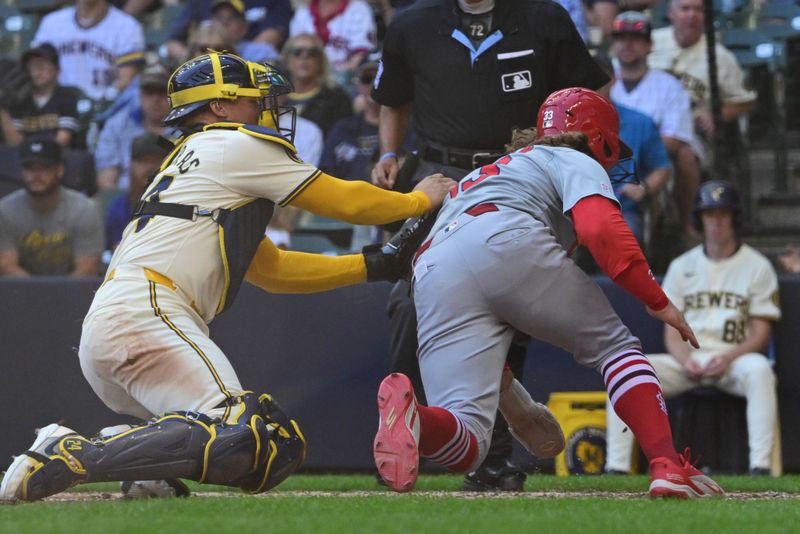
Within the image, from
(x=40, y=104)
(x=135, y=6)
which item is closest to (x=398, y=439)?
(x=40, y=104)

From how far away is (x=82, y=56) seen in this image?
11.9 metres

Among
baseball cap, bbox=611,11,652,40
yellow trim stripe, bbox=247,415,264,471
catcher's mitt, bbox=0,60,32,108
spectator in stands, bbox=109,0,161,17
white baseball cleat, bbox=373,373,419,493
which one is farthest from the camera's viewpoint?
spectator in stands, bbox=109,0,161,17

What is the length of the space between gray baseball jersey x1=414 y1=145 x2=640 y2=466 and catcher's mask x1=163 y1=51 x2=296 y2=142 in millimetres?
967

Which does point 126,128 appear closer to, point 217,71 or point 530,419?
point 217,71

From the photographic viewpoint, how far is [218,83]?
5.42 m

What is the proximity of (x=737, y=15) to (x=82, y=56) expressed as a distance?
18.0ft

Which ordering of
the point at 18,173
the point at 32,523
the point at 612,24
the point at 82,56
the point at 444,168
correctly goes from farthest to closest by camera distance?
the point at 82,56, the point at 612,24, the point at 18,173, the point at 444,168, the point at 32,523

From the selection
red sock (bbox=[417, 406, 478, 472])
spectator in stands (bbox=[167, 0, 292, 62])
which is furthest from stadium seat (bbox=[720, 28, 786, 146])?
red sock (bbox=[417, 406, 478, 472])

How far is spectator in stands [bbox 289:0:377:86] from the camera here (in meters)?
11.4

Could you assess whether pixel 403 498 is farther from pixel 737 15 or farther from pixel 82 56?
pixel 82 56

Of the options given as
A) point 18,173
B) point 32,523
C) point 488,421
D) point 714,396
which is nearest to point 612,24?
point 714,396

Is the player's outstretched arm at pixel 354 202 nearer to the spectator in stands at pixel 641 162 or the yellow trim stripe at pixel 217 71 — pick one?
the yellow trim stripe at pixel 217 71

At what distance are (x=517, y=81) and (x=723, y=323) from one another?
2.34 metres

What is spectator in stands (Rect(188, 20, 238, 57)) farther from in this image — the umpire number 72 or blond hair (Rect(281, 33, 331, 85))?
the umpire number 72
